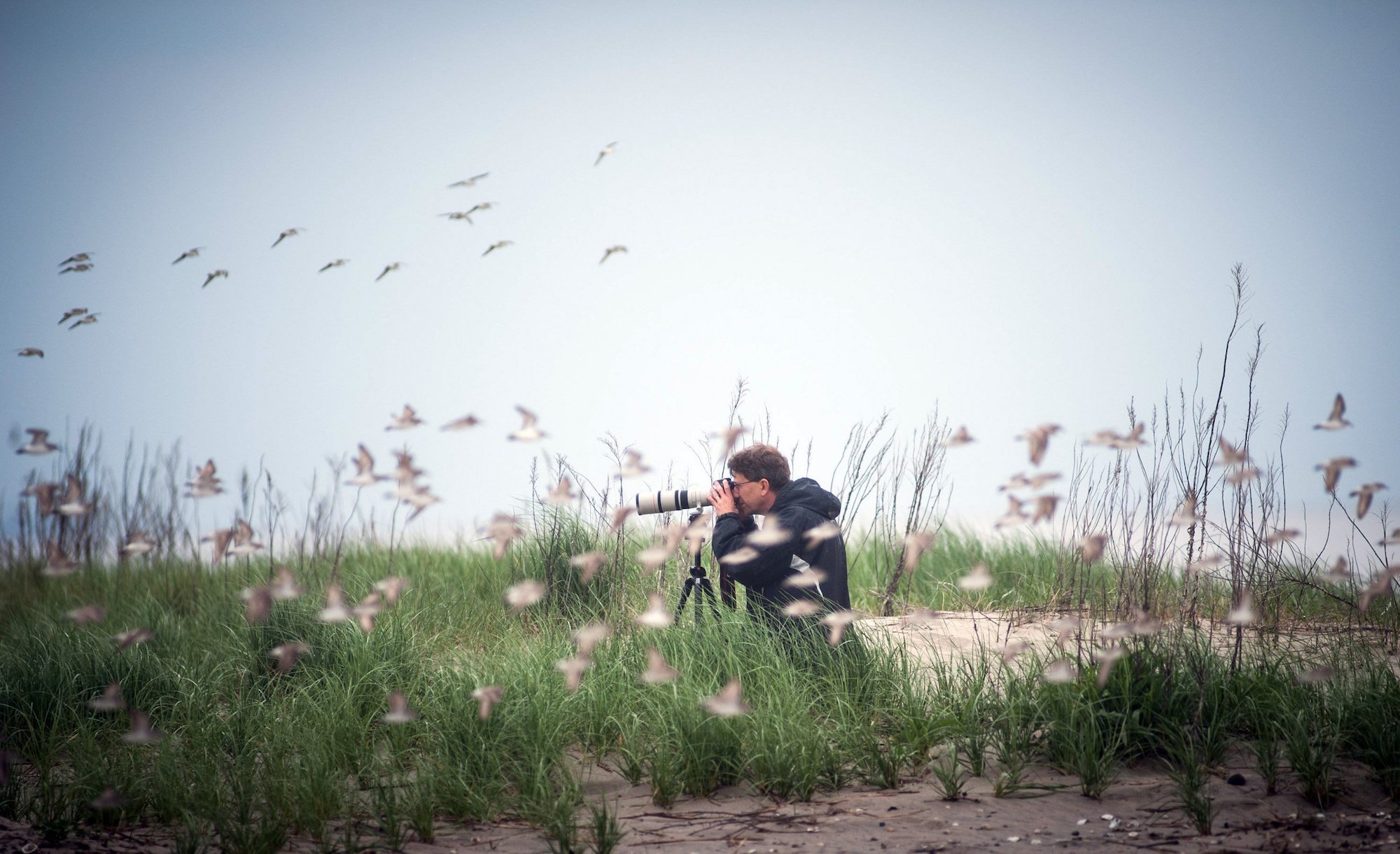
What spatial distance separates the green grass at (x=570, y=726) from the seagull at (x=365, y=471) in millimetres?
1022

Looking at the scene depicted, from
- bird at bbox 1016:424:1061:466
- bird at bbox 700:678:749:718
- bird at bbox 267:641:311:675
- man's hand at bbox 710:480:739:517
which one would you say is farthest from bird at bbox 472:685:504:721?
bird at bbox 1016:424:1061:466

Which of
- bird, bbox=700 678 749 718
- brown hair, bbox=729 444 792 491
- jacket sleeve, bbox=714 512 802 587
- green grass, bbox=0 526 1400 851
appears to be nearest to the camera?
bird, bbox=700 678 749 718

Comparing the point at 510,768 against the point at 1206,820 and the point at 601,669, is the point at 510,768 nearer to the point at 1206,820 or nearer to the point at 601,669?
the point at 601,669

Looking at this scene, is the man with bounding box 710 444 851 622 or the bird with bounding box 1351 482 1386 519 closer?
the bird with bounding box 1351 482 1386 519

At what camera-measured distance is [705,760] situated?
142 inches

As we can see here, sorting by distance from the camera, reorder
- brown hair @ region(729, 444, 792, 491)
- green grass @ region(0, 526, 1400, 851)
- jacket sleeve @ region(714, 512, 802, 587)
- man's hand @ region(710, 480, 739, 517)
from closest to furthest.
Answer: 1. green grass @ region(0, 526, 1400, 851)
2. jacket sleeve @ region(714, 512, 802, 587)
3. man's hand @ region(710, 480, 739, 517)
4. brown hair @ region(729, 444, 792, 491)

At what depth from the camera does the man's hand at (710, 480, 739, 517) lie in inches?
171

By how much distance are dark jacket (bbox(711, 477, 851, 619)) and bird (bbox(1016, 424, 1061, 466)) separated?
4.10 ft

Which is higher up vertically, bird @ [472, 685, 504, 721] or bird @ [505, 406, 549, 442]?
bird @ [505, 406, 549, 442]

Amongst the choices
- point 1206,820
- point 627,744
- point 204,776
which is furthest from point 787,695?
point 204,776

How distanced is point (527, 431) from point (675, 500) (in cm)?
132

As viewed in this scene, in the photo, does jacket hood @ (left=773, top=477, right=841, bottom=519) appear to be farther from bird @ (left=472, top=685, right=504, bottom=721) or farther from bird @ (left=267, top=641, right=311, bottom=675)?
bird @ (left=267, top=641, right=311, bottom=675)

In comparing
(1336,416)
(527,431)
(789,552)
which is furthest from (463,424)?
(1336,416)

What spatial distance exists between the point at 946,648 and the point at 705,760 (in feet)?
7.47
